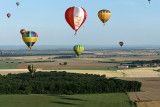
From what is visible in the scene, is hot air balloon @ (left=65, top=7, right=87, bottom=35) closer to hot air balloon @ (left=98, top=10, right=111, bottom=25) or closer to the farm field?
hot air balloon @ (left=98, top=10, right=111, bottom=25)

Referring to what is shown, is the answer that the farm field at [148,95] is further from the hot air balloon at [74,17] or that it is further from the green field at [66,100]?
the hot air balloon at [74,17]

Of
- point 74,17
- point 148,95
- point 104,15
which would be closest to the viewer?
point 74,17

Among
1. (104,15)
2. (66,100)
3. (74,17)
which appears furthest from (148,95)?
(74,17)

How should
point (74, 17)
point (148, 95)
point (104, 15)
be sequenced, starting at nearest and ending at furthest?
point (74, 17) → point (148, 95) → point (104, 15)

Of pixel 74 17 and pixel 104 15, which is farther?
pixel 104 15

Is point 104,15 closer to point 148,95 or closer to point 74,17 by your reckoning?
point 74,17

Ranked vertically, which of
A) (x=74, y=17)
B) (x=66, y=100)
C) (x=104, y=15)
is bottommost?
(x=66, y=100)

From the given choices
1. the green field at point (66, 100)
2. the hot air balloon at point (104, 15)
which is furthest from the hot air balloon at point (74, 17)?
the green field at point (66, 100)

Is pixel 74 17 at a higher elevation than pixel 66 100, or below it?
higher
